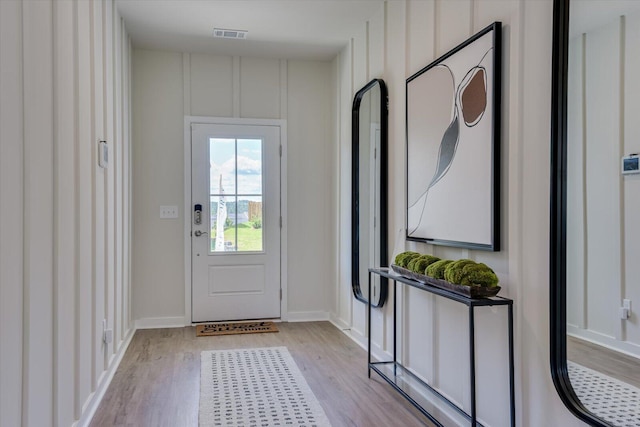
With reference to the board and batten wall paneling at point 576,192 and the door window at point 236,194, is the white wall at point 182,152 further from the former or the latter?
the board and batten wall paneling at point 576,192

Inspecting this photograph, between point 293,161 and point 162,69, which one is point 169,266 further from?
point 162,69

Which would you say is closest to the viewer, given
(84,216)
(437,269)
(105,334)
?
(437,269)

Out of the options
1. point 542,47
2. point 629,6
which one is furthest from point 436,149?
point 629,6

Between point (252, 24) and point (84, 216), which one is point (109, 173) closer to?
point (84, 216)

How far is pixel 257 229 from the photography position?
4.68 metres

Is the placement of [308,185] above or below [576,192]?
above

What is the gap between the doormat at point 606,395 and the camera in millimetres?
1460

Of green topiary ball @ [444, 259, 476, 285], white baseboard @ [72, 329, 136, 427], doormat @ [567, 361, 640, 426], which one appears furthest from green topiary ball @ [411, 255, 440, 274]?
white baseboard @ [72, 329, 136, 427]

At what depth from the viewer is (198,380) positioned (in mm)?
3043

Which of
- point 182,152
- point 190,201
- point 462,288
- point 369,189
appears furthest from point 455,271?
point 182,152

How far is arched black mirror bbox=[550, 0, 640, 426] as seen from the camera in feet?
4.78

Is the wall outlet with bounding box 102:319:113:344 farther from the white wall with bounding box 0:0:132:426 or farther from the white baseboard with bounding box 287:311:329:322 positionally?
the white baseboard with bounding box 287:311:329:322

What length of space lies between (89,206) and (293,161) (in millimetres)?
2489

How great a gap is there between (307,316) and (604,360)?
3.43 meters
